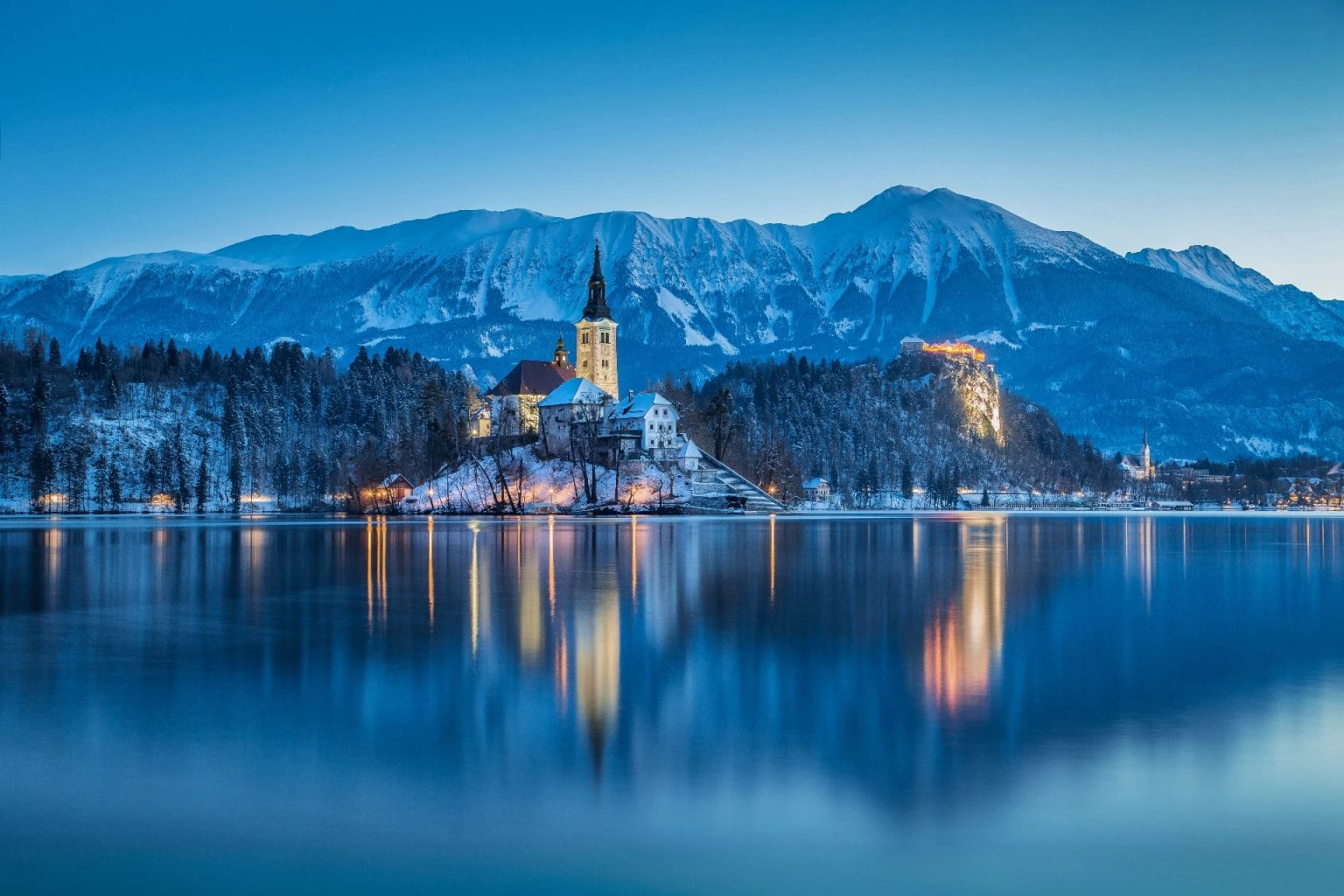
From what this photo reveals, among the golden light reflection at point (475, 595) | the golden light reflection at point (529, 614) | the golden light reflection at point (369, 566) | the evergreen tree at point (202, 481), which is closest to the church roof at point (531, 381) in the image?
the evergreen tree at point (202, 481)

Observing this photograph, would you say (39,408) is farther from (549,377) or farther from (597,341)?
(597,341)

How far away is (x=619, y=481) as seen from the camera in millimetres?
141250

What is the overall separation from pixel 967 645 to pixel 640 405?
118 metres

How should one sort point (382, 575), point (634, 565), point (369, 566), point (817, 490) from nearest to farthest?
point (382, 575)
point (634, 565)
point (369, 566)
point (817, 490)

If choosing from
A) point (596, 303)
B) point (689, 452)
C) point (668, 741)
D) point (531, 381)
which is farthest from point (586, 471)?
point (668, 741)

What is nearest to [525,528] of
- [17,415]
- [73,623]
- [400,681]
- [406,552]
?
[406,552]

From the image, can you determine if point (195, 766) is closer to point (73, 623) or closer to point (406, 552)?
point (73, 623)

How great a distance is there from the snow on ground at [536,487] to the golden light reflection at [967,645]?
85508 mm

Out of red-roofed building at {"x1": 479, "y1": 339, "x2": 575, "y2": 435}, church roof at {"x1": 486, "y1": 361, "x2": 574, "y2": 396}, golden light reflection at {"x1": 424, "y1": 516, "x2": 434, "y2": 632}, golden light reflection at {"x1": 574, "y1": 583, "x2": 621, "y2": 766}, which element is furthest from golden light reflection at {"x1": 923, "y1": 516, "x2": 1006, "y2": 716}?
church roof at {"x1": 486, "y1": 361, "x2": 574, "y2": 396}

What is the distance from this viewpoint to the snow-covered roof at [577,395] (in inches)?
5950

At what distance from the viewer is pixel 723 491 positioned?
14300 centimetres

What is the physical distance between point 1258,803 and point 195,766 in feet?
49.3

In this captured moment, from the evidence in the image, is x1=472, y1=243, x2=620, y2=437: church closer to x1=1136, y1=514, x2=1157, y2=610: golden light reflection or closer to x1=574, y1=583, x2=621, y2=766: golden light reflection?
x1=1136, y1=514, x2=1157, y2=610: golden light reflection

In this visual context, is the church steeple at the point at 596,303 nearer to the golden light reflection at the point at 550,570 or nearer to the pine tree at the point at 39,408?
the golden light reflection at the point at 550,570
